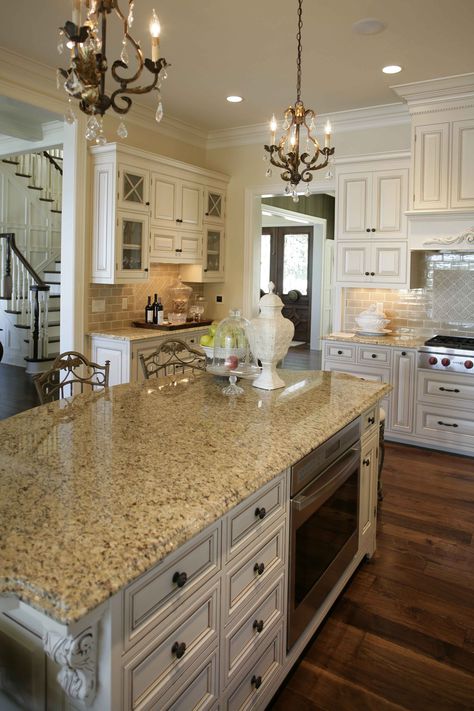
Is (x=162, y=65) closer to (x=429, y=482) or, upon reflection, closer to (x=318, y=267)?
(x=429, y=482)

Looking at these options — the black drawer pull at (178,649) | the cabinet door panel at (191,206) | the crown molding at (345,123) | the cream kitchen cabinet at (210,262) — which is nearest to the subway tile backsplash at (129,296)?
the cream kitchen cabinet at (210,262)

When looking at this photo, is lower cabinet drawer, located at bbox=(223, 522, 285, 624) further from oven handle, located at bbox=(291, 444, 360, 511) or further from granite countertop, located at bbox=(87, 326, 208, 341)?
granite countertop, located at bbox=(87, 326, 208, 341)

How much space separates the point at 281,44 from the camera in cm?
390

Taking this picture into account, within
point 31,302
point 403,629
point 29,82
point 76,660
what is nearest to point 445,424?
point 403,629

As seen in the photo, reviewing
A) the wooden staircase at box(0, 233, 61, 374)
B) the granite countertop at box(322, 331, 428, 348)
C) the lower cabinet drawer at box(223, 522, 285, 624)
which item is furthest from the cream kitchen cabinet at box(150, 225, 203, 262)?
the lower cabinet drawer at box(223, 522, 285, 624)

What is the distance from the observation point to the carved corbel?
105 centimetres

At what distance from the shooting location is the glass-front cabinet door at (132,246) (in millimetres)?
4961

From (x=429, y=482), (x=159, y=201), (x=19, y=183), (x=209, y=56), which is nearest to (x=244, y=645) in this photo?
(x=429, y=482)

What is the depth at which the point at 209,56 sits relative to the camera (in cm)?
416

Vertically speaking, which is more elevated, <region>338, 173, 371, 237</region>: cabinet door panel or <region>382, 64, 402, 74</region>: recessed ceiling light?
<region>382, 64, 402, 74</region>: recessed ceiling light

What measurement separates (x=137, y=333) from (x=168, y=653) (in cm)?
395

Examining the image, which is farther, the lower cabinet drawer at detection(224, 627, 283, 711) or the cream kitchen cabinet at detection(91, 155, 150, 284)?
the cream kitchen cabinet at detection(91, 155, 150, 284)

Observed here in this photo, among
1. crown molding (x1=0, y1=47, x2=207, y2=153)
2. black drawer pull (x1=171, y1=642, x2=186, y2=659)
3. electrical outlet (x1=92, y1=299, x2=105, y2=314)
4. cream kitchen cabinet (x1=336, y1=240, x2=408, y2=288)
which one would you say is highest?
crown molding (x1=0, y1=47, x2=207, y2=153)

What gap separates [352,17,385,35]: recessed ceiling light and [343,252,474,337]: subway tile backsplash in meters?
2.20
